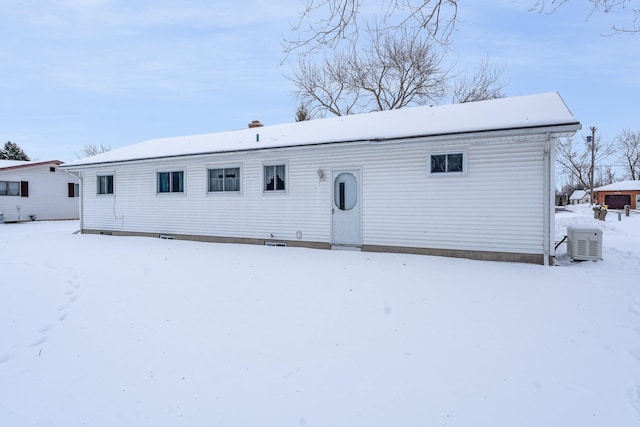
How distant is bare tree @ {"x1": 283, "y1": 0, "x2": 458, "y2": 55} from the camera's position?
4.49 m

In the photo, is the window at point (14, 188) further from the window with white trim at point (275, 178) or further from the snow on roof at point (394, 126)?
the window with white trim at point (275, 178)

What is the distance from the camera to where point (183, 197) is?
44.2ft

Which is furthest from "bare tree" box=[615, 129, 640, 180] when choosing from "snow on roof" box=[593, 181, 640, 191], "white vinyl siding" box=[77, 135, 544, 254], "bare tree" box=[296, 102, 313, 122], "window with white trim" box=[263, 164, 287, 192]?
"window with white trim" box=[263, 164, 287, 192]

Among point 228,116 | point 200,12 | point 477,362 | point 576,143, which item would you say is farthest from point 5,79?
point 576,143

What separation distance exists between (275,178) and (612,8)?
346 inches

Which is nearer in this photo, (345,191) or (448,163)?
(448,163)

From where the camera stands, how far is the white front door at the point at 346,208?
34.6 feet

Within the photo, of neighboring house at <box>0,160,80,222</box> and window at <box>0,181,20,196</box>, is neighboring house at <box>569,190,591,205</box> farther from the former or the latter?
window at <box>0,181,20,196</box>

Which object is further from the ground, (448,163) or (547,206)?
(448,163)

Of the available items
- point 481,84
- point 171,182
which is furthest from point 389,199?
point 481,84

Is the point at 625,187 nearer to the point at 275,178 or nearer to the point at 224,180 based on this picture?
the point at 275,178

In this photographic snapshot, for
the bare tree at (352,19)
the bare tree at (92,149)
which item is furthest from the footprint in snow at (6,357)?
the bare tree at (92,149)

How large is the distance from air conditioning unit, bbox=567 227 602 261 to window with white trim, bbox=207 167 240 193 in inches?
369

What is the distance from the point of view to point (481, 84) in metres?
23.9
